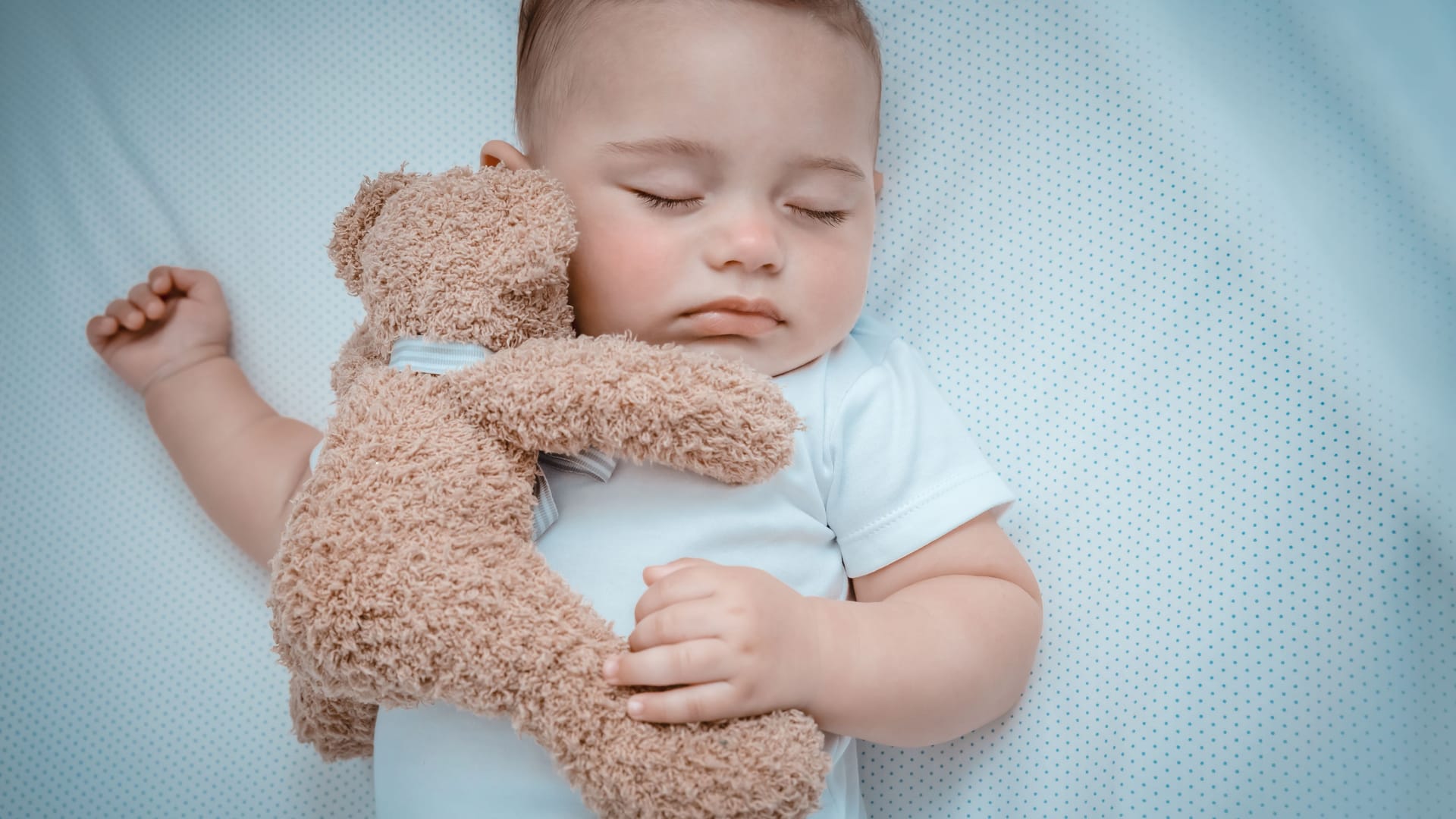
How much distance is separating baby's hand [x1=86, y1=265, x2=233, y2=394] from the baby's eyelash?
2.21 feet

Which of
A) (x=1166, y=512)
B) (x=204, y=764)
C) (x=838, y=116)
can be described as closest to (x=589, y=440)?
(x=838, y=116)

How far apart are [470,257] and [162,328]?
26.3 inches

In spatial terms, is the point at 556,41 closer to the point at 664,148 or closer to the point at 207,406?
the point at 664,148

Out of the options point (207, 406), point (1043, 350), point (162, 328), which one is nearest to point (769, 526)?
point (1043, 350)

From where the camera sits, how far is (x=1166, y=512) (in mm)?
1011

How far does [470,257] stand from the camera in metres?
0.79

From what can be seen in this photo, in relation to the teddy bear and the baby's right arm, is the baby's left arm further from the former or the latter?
the baby's right arm

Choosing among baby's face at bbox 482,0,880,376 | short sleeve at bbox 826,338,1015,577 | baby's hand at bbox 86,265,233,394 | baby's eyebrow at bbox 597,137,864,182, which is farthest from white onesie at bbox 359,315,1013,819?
baby's hand at bbox 86,265,233,394

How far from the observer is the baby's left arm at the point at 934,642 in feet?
2.63

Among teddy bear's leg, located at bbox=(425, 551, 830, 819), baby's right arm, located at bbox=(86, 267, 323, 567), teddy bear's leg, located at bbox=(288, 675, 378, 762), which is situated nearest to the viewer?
teddy bear's leg, located at bbox=(425, 551, 830, 819)

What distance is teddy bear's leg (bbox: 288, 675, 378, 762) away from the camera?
0.92 m

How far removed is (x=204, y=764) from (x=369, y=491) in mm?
621

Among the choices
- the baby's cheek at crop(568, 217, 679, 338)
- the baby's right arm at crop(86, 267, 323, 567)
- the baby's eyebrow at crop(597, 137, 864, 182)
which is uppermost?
the baby's eyebrow at crop(597, 137, 864, 182)

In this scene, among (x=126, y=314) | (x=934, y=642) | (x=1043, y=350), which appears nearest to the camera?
(x=934, y=642)
